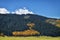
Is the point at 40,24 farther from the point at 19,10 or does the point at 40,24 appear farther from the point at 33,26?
the point at 19,10

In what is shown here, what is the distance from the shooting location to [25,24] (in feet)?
28.3

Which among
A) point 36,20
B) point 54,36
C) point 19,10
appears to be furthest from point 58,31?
point 19,10

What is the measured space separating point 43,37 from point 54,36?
322 mm

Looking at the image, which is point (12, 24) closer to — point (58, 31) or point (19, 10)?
point (19, 10)

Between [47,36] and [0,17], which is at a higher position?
[0,17]

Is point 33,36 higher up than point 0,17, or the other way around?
point 0,17

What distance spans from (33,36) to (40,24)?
41cm

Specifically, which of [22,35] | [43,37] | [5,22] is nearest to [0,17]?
[5,22]

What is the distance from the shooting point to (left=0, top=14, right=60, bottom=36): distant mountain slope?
8.59 m

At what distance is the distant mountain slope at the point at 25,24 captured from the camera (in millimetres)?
8594

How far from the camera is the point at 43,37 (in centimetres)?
855

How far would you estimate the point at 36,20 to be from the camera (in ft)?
28.3

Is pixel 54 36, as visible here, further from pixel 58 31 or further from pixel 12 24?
pixel 12 24

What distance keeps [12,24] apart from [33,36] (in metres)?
0.71
